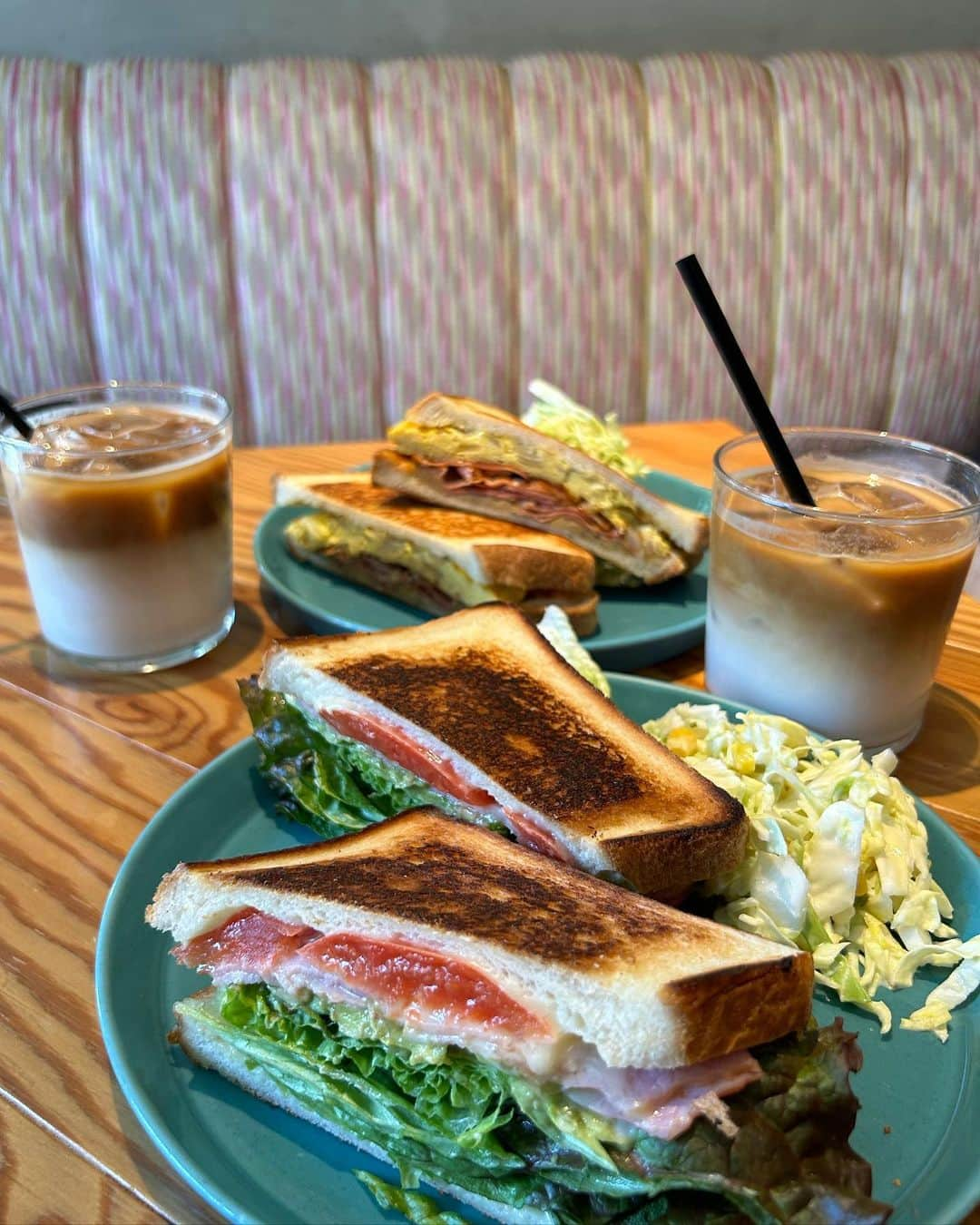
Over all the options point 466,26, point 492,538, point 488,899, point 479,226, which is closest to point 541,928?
point 488,899

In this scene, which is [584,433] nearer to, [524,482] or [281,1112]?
[524,482]

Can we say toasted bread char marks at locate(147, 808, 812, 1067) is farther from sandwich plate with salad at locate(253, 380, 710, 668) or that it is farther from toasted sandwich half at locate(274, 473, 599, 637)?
toasted sandwich half at locate(274, 473, 599, 637)

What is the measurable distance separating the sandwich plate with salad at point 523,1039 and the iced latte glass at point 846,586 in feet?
1.05

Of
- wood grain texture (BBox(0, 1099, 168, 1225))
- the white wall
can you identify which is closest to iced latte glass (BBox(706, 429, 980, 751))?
wood grain texture (BBox(0, 1099, 168, 1225))

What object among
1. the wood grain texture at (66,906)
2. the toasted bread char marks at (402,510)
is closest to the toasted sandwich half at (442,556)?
the toasted bread char marks at (402,510)

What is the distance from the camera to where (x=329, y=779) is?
1285 mm

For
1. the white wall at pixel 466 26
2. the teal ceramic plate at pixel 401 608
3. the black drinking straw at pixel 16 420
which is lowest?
the teal ceramic plate at pixel 401 608

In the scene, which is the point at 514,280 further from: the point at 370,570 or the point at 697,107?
the point at 370,570

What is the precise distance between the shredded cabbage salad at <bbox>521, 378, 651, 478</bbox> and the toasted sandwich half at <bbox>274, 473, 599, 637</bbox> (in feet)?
0.89

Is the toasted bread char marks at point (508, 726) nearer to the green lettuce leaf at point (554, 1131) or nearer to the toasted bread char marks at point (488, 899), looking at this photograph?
the toasted bread char marks at point (488, 899)

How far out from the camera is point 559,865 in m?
1.06

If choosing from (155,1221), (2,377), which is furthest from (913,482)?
(2,377)

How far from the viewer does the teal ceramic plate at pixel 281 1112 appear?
2.66 feet

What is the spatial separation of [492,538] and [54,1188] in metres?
1.27
